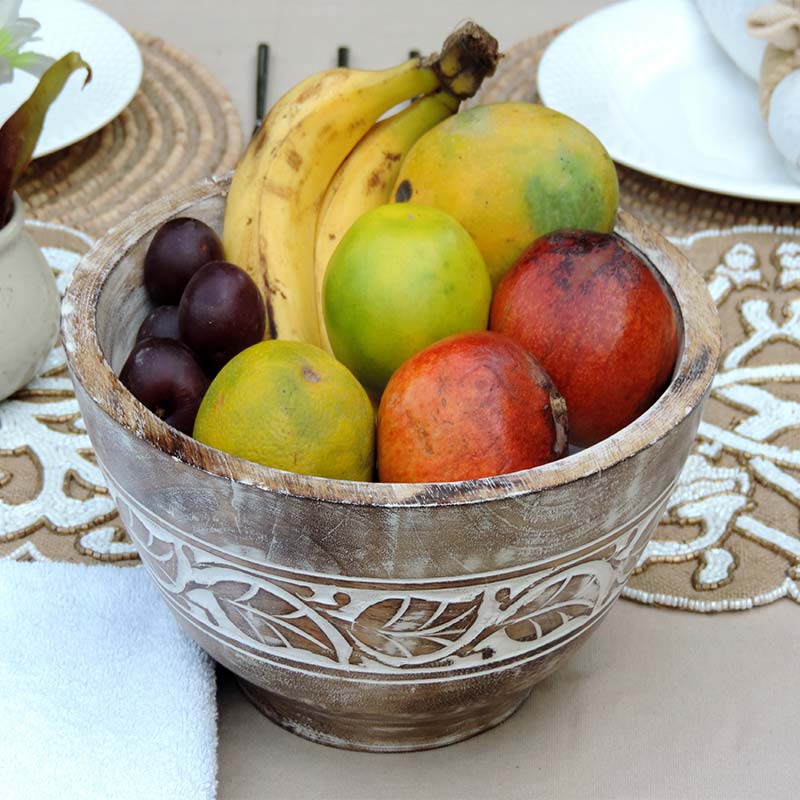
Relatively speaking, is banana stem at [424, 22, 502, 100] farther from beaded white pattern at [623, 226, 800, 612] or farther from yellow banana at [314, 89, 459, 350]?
beaded white pattern at [623, 226, 800, 612]

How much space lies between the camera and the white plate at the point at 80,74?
699 millimetres

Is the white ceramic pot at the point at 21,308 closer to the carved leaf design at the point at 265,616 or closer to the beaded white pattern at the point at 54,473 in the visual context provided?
the beaded white pattern at the point at 54,473

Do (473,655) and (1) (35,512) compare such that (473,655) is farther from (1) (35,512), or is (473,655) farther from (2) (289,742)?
(1) (35,512)

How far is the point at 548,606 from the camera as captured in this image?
0.35m

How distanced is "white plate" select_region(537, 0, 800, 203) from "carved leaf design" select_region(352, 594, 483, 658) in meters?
0.43

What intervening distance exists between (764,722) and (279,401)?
24cm

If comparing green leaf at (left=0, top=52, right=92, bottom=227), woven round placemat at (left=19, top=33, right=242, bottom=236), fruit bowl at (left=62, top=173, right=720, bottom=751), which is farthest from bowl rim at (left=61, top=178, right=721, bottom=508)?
woven round placemat at (left=19, top=33, right=242, bottom=236)

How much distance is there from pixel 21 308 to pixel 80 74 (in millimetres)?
285

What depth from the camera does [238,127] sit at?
75 centimetres

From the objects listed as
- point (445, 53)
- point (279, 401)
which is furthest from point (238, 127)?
point (279, 401)

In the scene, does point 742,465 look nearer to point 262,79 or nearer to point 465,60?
point 465,60

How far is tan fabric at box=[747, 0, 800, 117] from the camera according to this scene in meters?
0.68

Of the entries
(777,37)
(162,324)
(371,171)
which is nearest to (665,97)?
(777,37)

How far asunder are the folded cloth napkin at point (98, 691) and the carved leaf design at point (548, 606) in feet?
0.41
